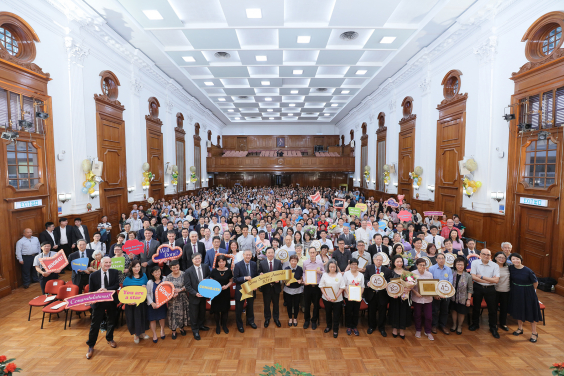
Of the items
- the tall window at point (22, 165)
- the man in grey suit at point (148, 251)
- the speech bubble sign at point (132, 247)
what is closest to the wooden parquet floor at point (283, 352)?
the man in grey suit at point (148, 251)

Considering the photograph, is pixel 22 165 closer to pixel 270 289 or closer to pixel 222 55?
pixel 270 289

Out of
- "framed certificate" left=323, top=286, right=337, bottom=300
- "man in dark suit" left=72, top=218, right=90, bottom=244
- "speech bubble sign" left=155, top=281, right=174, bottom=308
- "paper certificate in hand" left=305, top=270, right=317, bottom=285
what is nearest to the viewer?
"speech bubble sign" left=155, top=281, right=174, bottom=308

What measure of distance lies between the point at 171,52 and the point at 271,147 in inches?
732

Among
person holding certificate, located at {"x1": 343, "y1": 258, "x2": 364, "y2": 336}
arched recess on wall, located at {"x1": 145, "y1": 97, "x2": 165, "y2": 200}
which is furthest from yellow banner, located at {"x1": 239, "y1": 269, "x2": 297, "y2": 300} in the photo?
arched recess on wall, located at {"x1": 145, "y1": 97, "x2": 165, "y2": 200}

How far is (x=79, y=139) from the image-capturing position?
9211mm

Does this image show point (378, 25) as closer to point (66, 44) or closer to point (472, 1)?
point (472, 1)

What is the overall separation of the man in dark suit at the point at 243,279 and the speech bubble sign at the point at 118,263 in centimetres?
231

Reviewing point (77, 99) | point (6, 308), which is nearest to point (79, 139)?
point (77, 99)

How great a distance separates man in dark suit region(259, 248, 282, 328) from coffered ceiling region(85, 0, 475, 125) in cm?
810

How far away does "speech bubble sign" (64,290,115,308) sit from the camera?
184 inches

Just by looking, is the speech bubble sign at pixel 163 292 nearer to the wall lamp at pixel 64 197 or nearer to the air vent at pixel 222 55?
the wall lamp at pixel 64 197

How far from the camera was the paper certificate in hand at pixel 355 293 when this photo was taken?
17.0 ft

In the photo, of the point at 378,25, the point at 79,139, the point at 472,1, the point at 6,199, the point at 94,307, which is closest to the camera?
the point at 94,307

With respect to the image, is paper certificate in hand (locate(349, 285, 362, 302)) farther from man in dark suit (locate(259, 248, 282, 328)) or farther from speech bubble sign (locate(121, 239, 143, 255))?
speech bubble sign (locate(121, 239, 143, 255))
